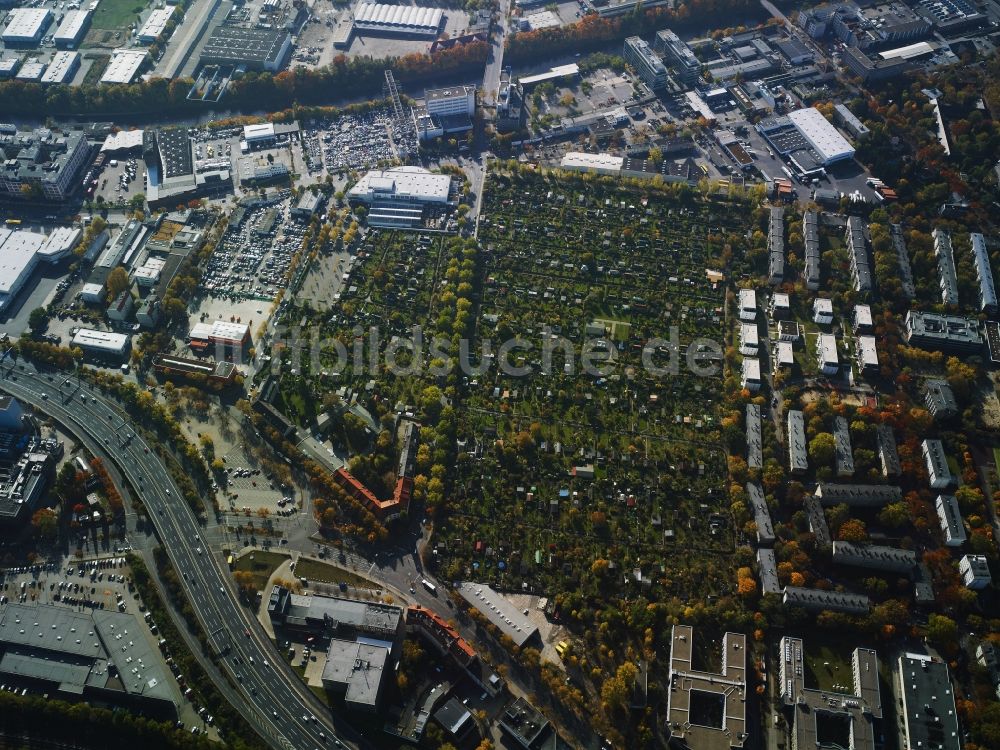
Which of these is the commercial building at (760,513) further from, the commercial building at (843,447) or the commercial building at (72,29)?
the commercial building at (72,29)

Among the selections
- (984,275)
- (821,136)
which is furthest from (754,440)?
(821,136)

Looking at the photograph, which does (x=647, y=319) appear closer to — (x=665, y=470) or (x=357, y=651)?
(x=665, y=470)

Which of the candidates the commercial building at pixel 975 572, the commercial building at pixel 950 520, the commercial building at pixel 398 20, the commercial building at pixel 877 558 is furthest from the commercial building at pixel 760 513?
the commercial building at pixel 398 20

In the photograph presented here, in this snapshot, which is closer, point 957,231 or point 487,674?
point 487,674

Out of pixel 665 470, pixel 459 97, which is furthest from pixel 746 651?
pixel 459 97

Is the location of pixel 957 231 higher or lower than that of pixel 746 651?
higher

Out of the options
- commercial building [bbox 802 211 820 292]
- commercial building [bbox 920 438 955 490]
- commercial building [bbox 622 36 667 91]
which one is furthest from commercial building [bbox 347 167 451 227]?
commercial building [bbox 920 438 955 490]

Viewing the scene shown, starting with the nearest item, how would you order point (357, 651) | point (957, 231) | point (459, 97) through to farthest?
point (357, 651) → point (957, 231) → point (459, 97)

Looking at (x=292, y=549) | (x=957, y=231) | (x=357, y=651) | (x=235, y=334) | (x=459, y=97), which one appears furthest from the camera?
(x=459, y=97)

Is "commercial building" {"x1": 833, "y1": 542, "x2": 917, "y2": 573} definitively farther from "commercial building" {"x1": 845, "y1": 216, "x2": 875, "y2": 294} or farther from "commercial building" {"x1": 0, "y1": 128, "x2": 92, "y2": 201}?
"commercial building" {"x1": 0, "y1": 128, "x2": 92, "y2": 201}
